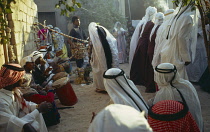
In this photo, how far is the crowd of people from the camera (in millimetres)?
1899

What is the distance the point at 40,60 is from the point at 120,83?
2775 mm

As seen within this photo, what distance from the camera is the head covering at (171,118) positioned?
190 centimetres

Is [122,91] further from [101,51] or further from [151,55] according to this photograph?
[101,51]

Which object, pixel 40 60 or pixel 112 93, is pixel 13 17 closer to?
pixel 40 60

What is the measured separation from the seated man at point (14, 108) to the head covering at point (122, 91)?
0.87 metres

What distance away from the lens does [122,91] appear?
281cm

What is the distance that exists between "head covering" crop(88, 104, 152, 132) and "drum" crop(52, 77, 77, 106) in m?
3.89

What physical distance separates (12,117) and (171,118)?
1.69 meters

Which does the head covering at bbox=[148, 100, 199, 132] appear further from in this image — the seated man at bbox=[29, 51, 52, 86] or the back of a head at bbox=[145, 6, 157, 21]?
the back of a head at bbox=[145, 6, 157, 21]

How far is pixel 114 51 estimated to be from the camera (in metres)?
6.21

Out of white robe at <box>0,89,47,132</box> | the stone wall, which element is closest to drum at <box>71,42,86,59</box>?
the stone wall

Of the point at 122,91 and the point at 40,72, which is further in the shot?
the point at 40,72

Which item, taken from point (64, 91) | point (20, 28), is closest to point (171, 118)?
point (64, 91)

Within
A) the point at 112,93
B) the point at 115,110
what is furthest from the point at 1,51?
the point at 115,110
